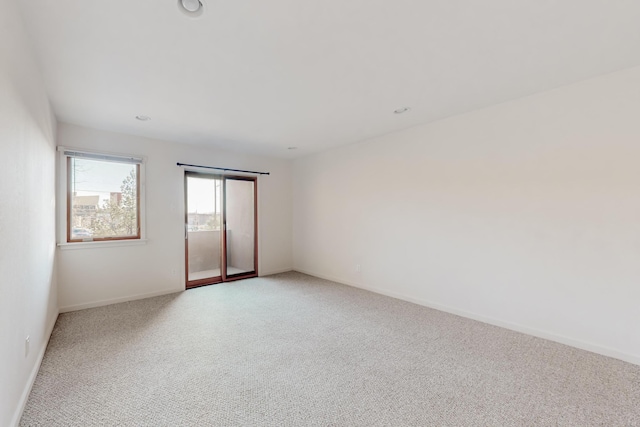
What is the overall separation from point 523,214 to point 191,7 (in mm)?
3351

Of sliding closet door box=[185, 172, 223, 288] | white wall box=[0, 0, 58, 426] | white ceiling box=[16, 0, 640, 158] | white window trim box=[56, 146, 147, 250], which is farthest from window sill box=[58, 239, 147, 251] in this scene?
white ceiling box=[16, 0, 640, 158]

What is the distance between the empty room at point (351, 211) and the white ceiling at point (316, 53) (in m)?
0.02

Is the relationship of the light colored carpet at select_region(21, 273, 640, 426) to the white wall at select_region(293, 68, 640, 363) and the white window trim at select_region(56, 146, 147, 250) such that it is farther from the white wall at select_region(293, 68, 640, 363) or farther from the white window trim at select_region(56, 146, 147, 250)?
the white window trim at select_region(56, 146, 147, 250)

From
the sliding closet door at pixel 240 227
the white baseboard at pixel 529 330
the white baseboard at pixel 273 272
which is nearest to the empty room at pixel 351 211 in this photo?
the white baseboard at pixel 529 330

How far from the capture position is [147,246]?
13.6 feet

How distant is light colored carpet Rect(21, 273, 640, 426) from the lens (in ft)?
5.75

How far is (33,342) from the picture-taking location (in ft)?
7.01

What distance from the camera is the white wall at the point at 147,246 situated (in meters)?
3.57

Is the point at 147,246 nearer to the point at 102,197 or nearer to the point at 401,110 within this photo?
the point at 102,197

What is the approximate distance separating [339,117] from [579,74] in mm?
2249

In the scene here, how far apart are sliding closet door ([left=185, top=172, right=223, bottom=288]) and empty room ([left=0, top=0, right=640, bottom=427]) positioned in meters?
0.11

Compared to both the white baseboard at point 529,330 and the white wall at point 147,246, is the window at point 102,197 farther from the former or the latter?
the white baseboard at point 529,330

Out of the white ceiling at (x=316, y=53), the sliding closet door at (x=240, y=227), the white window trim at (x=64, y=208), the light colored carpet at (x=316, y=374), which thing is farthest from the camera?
the sliding closet door at (x=240, y=227)

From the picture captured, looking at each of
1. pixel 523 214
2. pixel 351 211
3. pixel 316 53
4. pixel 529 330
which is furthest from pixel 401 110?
pixel 529 330
